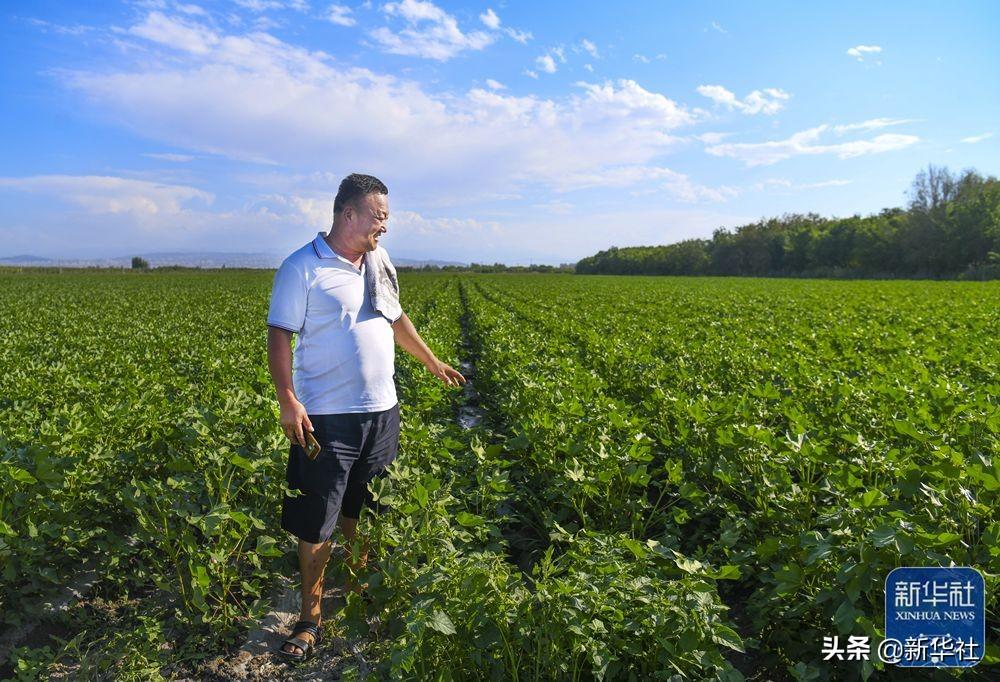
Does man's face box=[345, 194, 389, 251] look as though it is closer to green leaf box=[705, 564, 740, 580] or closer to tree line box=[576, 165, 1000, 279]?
green leaf box=[705, 564, 740, 580]

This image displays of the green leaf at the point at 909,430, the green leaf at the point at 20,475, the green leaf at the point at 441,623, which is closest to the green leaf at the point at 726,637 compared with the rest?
the green leaf at the point at 441,623

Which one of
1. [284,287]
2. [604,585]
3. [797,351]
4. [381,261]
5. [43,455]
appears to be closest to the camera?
[604,585]

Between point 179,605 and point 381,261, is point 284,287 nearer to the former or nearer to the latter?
point 381,261

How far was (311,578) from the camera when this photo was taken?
10.1 ft

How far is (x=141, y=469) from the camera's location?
397 centimetres

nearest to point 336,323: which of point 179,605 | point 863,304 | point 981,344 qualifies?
point 179,605

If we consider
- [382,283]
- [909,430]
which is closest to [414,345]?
[382,283]

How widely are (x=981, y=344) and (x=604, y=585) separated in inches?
391

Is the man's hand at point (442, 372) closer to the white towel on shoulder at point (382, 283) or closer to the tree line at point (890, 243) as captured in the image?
the white towel on shoulder at point (382, 283)

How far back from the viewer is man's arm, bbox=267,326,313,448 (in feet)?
9.04

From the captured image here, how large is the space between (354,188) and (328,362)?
34.8 inches

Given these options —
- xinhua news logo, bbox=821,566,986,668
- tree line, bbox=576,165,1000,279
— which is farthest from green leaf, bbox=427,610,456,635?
tree line, bbox=576,165,1000,279

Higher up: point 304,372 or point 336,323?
point 336,323

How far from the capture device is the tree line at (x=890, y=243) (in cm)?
5859
